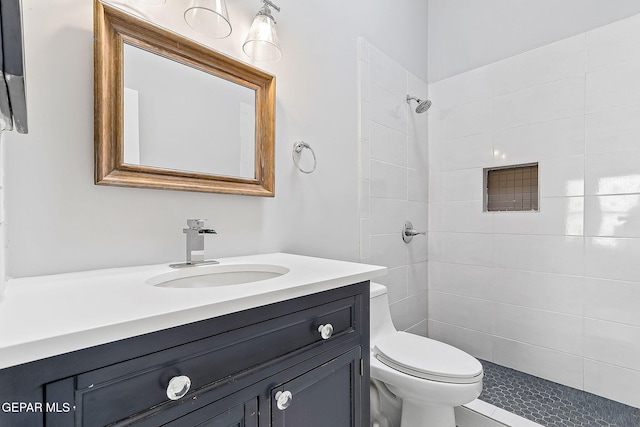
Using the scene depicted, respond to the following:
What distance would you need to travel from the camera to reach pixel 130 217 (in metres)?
0.98

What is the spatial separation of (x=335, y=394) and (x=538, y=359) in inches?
66.9

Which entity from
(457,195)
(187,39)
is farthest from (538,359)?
(187,39)

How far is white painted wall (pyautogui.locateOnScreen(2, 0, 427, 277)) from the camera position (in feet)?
2.73

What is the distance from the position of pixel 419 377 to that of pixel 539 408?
2.93ft

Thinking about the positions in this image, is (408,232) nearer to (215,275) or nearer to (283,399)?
(215,275)

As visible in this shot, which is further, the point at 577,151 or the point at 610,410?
the point at 577,151

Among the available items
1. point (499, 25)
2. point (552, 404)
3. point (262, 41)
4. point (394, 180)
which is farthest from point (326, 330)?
point (499, 25)

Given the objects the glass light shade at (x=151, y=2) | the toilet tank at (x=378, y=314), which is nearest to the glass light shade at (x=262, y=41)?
the glass light shade at (x=151, y=2)

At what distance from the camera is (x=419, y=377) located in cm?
124

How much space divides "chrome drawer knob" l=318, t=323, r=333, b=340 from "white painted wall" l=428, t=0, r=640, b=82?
2184 millimetres

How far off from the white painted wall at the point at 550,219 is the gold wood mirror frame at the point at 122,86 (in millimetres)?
1582

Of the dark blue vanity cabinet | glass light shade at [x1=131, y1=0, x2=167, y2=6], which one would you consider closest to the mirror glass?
glass light shade at [x1=131, y1=0, x2=167, y2=6]

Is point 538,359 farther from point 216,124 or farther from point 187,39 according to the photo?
point 187,39

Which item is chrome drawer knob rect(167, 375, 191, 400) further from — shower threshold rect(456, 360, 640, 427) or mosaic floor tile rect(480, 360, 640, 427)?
mosaic floor tile rect(480, 360, 640, 427)
